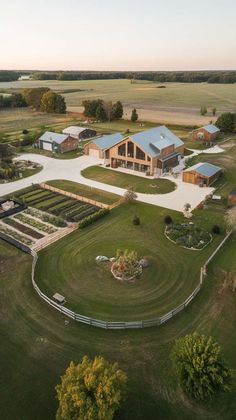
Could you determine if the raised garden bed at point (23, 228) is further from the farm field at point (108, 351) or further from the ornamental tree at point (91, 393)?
the ornamental tree at point (91, 393)

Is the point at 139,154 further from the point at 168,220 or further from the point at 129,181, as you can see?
the point at 168,220

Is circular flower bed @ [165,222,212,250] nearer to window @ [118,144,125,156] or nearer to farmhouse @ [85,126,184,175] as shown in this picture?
farmhouse @ [85,126,184,175]

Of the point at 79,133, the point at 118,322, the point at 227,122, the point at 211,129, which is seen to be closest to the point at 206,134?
the point at 211,129

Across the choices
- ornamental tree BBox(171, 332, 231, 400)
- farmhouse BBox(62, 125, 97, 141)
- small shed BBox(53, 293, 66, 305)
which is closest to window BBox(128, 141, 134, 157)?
farmhouse BBox(62, 125, 97, 141)

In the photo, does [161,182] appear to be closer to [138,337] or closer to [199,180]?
[199,180]

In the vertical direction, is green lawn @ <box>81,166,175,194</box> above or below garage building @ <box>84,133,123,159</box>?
below

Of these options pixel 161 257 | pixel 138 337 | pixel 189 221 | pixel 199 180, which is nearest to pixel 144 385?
pixel 138 337
